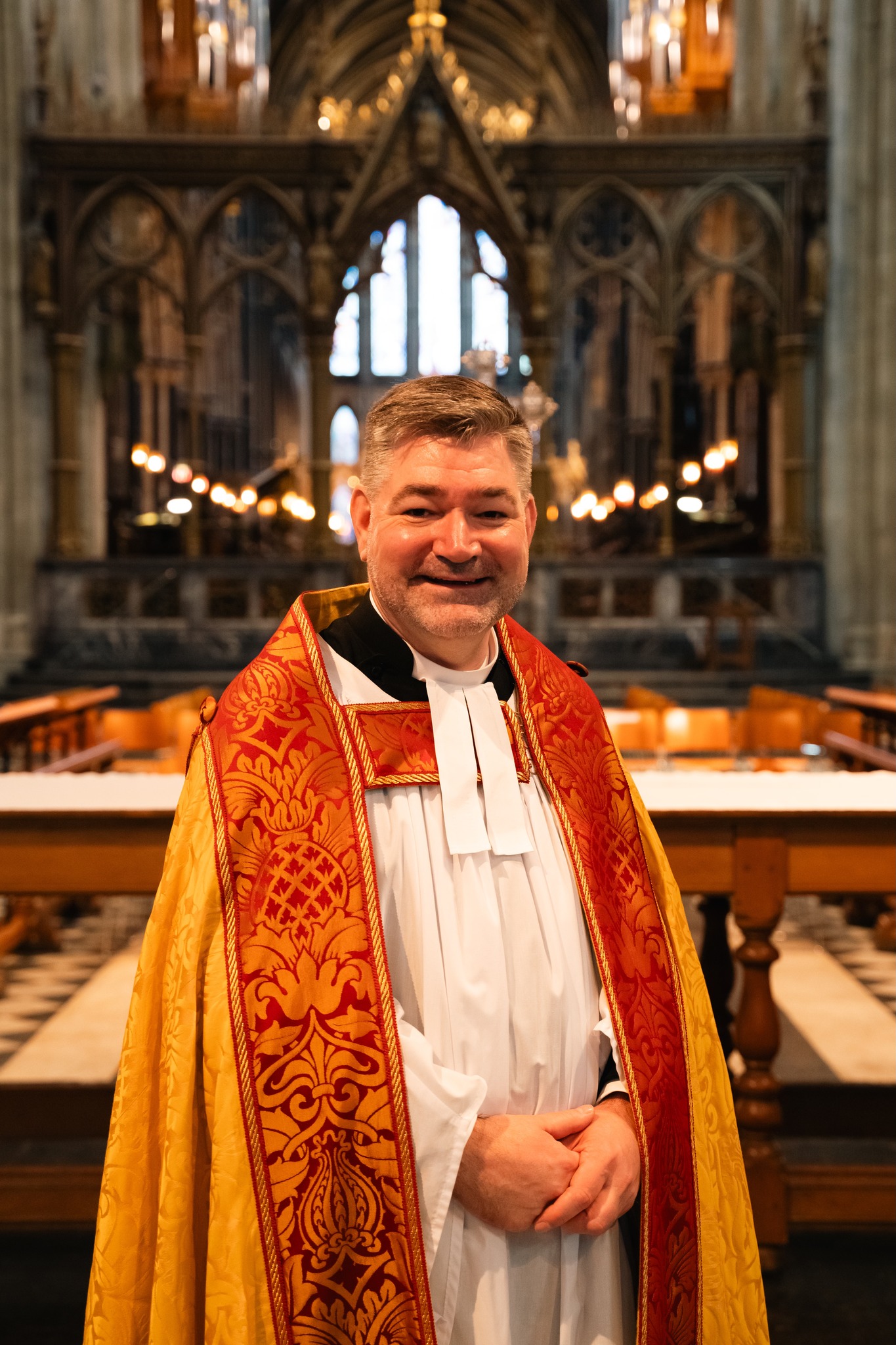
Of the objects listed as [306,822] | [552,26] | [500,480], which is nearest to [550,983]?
[306,822]

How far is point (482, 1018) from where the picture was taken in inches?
59.2

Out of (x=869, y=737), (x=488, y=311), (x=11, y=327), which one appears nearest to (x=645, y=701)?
(x=869, y=737)

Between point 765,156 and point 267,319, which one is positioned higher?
point 267,319

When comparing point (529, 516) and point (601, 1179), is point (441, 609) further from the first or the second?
point (601, 1179)

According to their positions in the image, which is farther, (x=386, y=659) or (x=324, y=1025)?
(x=386, y=659)

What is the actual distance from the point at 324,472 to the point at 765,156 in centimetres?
615

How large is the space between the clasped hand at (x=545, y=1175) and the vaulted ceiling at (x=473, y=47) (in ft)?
80.1

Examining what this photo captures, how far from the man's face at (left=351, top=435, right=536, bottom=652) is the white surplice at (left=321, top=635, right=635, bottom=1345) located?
4.9 inches

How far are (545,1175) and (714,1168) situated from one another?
0.34 meters

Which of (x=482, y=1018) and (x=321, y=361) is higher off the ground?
(x=321, y=361)

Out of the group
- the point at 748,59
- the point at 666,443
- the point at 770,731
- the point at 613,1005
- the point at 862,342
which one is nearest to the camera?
the point at 613,1005

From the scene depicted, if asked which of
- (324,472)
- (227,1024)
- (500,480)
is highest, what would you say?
(324,472)

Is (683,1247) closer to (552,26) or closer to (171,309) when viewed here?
(171,309)

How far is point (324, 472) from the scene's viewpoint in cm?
1434
